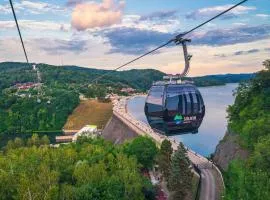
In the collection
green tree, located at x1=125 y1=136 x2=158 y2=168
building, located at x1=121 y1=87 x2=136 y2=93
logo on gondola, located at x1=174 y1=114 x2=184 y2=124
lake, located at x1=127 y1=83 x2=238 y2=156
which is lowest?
lake, located at x1=127 y1=83 x2=238 y2=156

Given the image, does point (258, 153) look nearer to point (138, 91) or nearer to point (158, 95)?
point (158, 95)

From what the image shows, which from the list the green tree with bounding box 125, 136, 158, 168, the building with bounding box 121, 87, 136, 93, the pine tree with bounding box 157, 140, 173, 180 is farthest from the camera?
the building with bounding box 121, 87, 136, 93

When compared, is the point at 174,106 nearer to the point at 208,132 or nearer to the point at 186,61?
the point at 186,61

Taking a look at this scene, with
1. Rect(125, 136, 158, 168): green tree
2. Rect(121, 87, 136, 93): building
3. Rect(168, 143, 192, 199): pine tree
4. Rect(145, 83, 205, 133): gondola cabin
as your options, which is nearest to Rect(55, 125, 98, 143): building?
Rect(125, 136, 158, 168): green tree

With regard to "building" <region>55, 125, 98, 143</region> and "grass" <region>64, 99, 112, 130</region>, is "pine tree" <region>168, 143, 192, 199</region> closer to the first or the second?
"building" <region>55, 125, 98, 143</region>

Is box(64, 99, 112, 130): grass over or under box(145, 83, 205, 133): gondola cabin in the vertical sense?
under

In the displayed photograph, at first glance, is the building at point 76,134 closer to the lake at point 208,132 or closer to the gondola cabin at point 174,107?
the lake at point 208,132

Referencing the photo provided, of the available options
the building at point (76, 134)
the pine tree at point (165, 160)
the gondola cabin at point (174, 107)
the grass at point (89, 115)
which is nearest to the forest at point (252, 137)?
the pine tree at point (165, 160)
